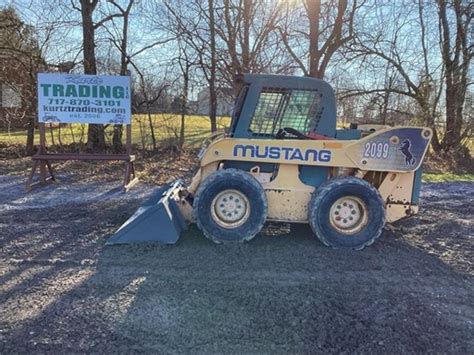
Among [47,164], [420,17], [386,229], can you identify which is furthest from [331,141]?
[420,17]

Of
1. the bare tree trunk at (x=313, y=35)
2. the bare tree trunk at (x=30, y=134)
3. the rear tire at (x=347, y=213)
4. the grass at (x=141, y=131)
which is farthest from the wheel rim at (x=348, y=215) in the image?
A: the bare tree trunk at (x=30, y=134)

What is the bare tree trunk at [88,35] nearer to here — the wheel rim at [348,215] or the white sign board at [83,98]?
the white sign board at [83,98]

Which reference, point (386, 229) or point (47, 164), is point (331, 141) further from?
point (47, 164)

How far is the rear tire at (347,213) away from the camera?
5082 millimetres

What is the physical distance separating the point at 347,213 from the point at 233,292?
6.64 feet

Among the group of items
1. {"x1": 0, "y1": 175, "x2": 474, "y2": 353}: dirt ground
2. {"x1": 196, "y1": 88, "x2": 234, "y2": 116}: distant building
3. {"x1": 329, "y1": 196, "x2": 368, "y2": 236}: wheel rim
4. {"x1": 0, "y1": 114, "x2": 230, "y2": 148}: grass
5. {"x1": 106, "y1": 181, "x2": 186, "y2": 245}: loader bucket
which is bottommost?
{"x1": 0, "y1": 175, "x2": 474, "y2": 353}: dirt ground

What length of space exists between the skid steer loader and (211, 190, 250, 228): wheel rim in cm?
1

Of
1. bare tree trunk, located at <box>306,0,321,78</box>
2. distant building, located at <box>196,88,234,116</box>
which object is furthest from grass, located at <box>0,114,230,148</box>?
bare tree trunk, located at <box>306,0,321,78</box>

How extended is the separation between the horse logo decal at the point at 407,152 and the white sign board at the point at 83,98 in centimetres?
579

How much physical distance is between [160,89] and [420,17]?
33.8ft

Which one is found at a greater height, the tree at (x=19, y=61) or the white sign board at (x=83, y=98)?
the tree at (x=19, y=61)

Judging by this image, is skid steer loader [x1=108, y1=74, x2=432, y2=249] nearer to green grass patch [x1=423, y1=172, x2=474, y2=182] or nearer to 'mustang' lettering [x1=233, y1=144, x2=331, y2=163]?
'mustang' lettering [x1=233, y1=144, x2=331, y2=163]

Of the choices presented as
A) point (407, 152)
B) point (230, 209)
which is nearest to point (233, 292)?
point (230, 209)

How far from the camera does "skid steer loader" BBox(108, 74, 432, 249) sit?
16.7ft
